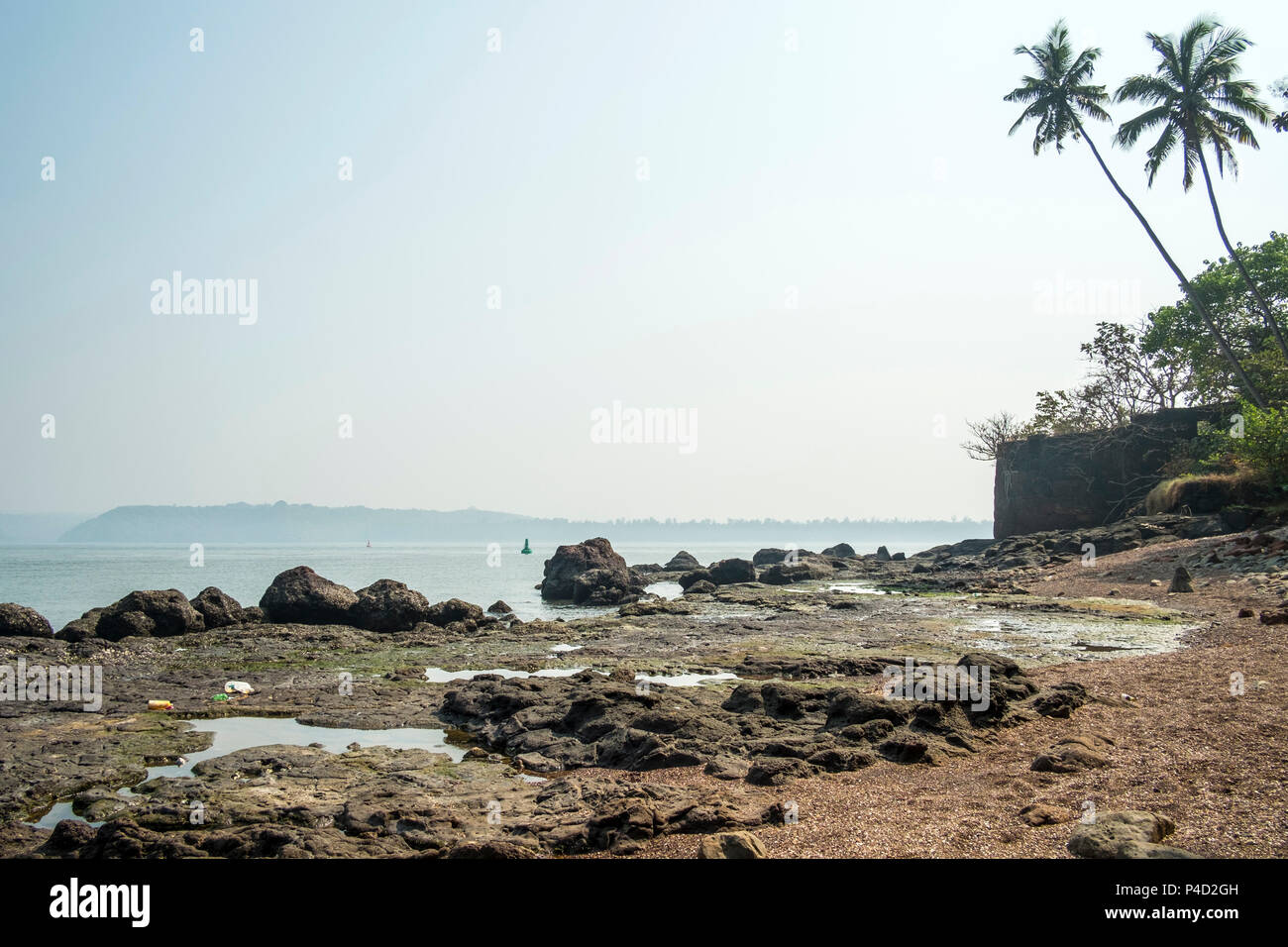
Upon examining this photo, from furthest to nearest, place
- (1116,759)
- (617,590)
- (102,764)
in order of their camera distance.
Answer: (617,590) → (102,764) → (1116,759)

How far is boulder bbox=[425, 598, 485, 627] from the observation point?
77.3 ft

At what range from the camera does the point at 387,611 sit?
75.5ft

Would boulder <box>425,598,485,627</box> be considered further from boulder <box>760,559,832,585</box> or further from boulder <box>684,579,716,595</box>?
boulder <box>760,559,832,585</box>

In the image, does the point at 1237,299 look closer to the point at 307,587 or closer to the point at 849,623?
the point at 849,623

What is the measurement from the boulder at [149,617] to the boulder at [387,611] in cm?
405

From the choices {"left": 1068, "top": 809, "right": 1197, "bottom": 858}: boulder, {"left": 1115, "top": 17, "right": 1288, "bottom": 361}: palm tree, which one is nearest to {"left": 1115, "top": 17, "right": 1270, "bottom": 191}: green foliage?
{"left": 1115, "top": 17, "right": 1288, "bottom": 361}: palm tree

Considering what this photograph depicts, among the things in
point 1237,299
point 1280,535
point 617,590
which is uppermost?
point 1237,299

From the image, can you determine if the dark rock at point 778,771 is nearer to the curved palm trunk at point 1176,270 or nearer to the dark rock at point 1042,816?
the dark rock at point 1042,816

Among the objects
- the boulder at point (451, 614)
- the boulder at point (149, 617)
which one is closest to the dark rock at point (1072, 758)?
the boulder at point (451, 614)

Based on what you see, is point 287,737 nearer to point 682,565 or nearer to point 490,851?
point 490,851
